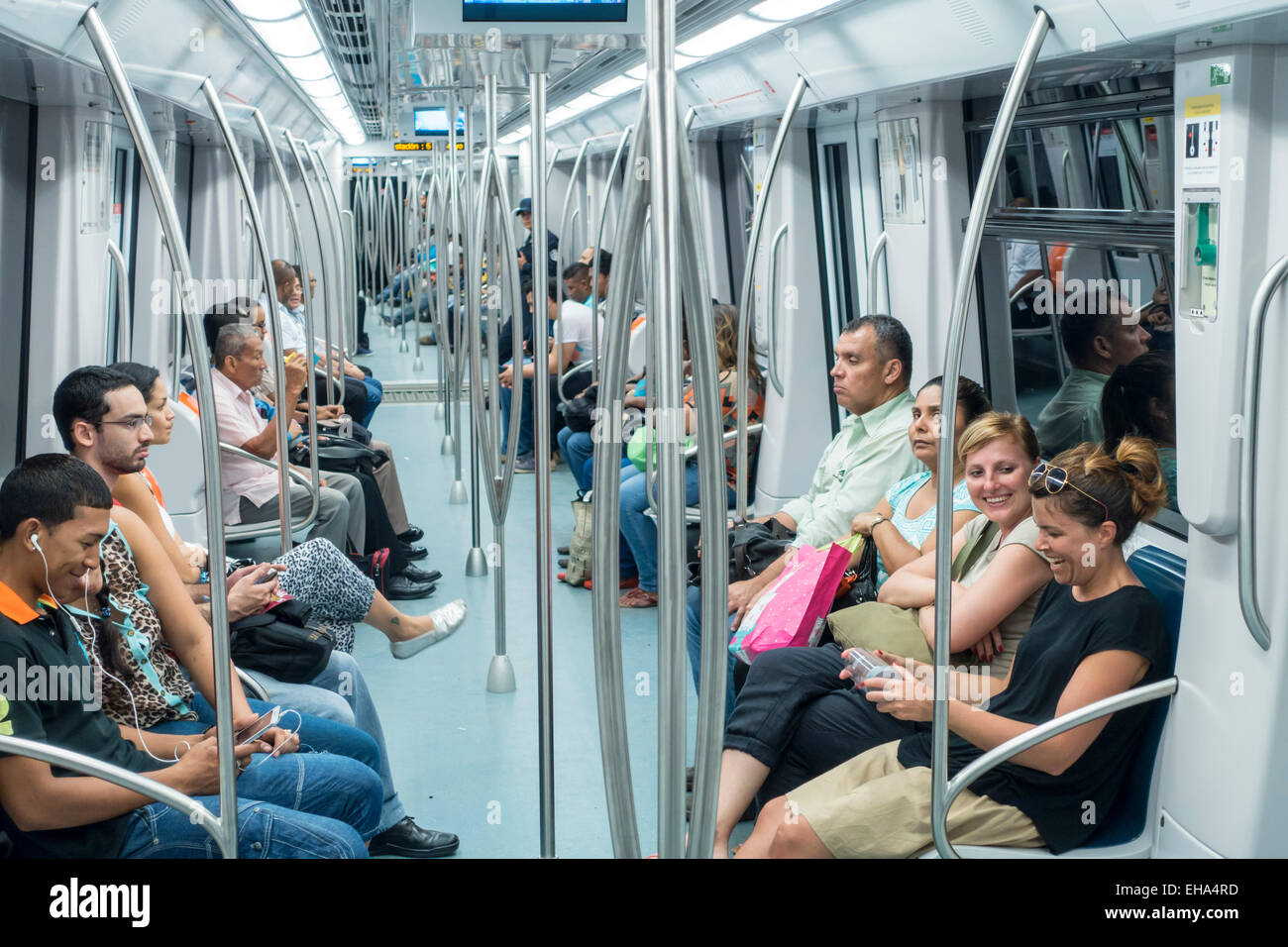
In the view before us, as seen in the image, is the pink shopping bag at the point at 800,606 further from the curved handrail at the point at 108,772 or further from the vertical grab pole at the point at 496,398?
the curved handrail at the point at 108,772

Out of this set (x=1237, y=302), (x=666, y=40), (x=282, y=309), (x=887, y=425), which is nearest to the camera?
(x=666, y=40)

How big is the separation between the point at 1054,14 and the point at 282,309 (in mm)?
5639

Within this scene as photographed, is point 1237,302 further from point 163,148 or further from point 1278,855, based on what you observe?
point 163,148

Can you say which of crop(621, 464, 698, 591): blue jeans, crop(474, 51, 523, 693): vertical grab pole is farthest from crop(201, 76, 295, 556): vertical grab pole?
crop(621, 464, 698, 591): blue jeans

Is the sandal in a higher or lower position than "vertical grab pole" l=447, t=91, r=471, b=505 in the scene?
lower

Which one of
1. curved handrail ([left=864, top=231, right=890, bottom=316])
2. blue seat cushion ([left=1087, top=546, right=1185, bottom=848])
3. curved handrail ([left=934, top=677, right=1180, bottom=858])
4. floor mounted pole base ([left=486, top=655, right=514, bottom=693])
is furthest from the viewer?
floor mounted pole base ([left=486, top=655, right=514, bottom=693])

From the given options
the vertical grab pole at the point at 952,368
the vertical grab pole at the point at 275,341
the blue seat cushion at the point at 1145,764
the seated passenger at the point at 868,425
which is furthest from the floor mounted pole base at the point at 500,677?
the vertical grab pole at the point at 952,368

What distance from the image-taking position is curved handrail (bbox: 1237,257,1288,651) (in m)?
2.06

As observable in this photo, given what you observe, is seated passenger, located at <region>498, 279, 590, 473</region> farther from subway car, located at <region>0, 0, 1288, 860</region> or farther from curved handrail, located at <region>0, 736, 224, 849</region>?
curved handrail, located at <region>0, 736, 224, 849</region>

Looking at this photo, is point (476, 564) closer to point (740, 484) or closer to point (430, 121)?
point (740, 484)

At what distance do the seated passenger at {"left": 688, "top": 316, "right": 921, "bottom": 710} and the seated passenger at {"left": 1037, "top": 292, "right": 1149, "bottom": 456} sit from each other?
1.44 feet

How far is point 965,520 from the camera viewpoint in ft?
10.4
